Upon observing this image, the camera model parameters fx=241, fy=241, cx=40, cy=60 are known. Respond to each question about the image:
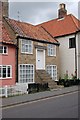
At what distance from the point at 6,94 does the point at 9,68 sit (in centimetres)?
526

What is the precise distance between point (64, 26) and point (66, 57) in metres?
5.14

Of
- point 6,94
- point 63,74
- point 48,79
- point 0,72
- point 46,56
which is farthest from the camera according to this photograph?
point 63,74

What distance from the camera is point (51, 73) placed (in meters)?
28.9

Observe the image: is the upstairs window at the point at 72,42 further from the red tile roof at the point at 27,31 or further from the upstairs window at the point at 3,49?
the upstairs window at the point at 3,49

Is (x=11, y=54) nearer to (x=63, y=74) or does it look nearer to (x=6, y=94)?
(x=6, y=94)

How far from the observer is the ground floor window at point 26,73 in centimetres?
2476

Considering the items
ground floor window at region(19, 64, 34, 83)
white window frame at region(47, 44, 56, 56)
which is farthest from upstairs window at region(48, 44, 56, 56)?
ground floor window at region(19, 64, 34, 83)

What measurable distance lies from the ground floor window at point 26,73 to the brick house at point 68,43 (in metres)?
7.18

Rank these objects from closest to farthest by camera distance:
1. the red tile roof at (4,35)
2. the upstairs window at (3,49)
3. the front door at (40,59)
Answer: the upstairs window at (3,49) < the red tile roof at (4,35) < the front door at (40,59)

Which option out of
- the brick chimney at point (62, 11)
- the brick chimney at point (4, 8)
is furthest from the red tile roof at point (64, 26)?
the brick chimney at point (4, 8)

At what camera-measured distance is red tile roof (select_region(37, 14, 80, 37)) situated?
108 ft

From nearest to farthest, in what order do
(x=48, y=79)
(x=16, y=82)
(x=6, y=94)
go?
1. (x=6, y=94)
2. (x=16, y=82)
3. (x=48, y=79)

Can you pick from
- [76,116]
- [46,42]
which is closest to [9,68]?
[46,42]

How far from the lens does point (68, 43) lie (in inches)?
1272
